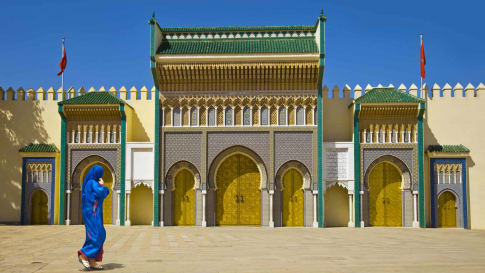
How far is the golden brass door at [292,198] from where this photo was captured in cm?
1834

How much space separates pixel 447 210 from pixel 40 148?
15.2 m

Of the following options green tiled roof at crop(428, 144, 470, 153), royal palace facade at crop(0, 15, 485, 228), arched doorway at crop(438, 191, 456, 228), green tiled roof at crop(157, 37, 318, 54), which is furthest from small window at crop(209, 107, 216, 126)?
arched doorway at crop(438, 191, 456, 228)

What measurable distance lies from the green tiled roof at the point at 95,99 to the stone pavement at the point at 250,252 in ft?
18.5

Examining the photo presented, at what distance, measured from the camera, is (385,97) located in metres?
18.3

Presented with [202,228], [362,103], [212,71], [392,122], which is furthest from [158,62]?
[392,122]

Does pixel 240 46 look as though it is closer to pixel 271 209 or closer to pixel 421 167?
pixel 271 209

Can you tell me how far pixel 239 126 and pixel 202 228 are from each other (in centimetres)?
389

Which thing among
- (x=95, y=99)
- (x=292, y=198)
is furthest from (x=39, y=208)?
(x=292, y=198)

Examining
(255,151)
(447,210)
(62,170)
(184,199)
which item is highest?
(255,151)

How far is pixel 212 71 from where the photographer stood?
60.3 ft

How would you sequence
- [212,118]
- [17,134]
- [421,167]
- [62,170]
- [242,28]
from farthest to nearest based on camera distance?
[17,134], [242,28], [62,170], [212,118], [421,167]

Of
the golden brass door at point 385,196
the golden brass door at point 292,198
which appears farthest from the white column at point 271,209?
the golden brass door at point 385,196

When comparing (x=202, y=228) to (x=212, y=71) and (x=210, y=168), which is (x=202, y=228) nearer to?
(x=210, y=168)

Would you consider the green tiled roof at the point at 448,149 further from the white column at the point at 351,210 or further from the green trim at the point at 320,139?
the green trim at the point at 320,139
